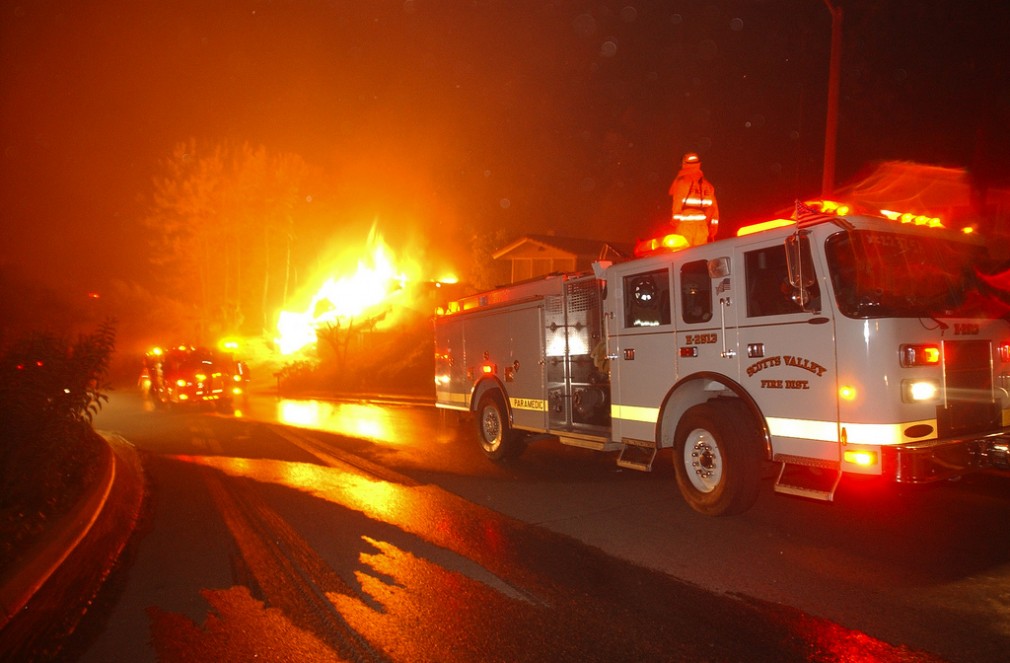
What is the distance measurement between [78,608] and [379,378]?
25.7m

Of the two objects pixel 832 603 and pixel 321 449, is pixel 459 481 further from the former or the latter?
pixel 832 603

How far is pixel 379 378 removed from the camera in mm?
30734

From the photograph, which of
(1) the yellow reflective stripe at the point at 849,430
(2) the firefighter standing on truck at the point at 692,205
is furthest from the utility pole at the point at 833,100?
(1) the yellow reflective stripe at the point at 849,430

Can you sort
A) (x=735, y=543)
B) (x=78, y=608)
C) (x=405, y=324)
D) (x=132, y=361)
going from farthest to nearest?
1. (x=132, y=361)
2. (x=405, y=324)
3. (x=735, y=543)
4. (x=78, y=608)

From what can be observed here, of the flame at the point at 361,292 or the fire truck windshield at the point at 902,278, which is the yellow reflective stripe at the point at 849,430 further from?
the flame at the point at 361,292

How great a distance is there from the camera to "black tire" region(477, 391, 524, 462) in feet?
33.9

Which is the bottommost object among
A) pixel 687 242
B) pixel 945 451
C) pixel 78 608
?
pixel 78 608

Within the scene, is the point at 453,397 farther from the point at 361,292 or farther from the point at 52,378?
the point at 361,292

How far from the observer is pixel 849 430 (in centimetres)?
550

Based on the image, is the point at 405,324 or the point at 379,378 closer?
the point at 379,378

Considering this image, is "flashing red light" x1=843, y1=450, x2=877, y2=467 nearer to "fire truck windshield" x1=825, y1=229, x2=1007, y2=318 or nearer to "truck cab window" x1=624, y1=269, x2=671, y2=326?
"fire truck windshield" x1=825, y1=229, x2=1007, y2=318

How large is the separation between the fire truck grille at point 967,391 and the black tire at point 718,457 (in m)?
1.46

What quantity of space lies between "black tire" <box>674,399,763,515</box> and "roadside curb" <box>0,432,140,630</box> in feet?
17.7

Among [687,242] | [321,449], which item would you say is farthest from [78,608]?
[321,449]
